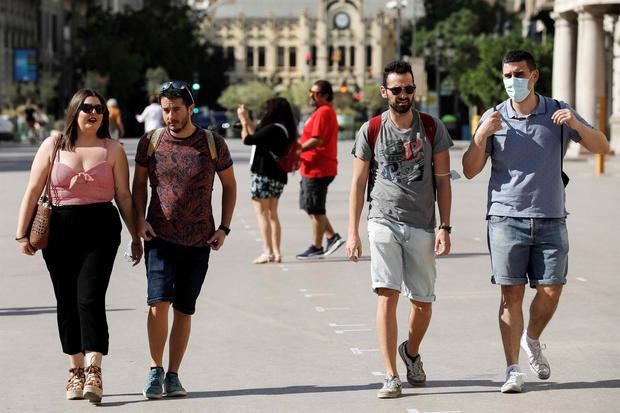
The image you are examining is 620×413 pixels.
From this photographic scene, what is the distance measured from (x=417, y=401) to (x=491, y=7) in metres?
123

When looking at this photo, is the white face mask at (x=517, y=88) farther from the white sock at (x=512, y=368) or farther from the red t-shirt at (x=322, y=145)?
the red t-shirt at (x=322, y=145)

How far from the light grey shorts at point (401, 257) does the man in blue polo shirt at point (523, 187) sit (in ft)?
1.22

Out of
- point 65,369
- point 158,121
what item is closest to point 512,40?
point 158,121

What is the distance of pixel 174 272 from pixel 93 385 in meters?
0.76

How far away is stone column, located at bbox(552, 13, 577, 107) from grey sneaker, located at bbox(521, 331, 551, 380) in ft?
139

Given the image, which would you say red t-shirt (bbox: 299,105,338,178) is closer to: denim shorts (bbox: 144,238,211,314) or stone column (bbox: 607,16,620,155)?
denim shorts (bbox: 144,238,211,314)

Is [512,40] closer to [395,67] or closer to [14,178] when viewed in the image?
[14,178]

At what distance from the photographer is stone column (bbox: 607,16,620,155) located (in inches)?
1857

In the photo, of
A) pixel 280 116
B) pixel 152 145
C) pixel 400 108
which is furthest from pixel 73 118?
pixel 280 116

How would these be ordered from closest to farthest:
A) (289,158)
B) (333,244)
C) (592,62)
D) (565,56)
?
(289,158) → (333,244) → (592,62) → (565,56)

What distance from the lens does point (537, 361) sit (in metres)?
9.43

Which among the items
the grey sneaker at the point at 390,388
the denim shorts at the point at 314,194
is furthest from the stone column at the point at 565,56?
the grey sneaker at the point at 390,388

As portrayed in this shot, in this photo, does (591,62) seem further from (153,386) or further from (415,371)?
(153,386)

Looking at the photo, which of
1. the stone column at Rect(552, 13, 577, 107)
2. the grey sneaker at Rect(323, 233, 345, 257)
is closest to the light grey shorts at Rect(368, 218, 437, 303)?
the grey sneaker at Rect(323, 233, 345, 257)
